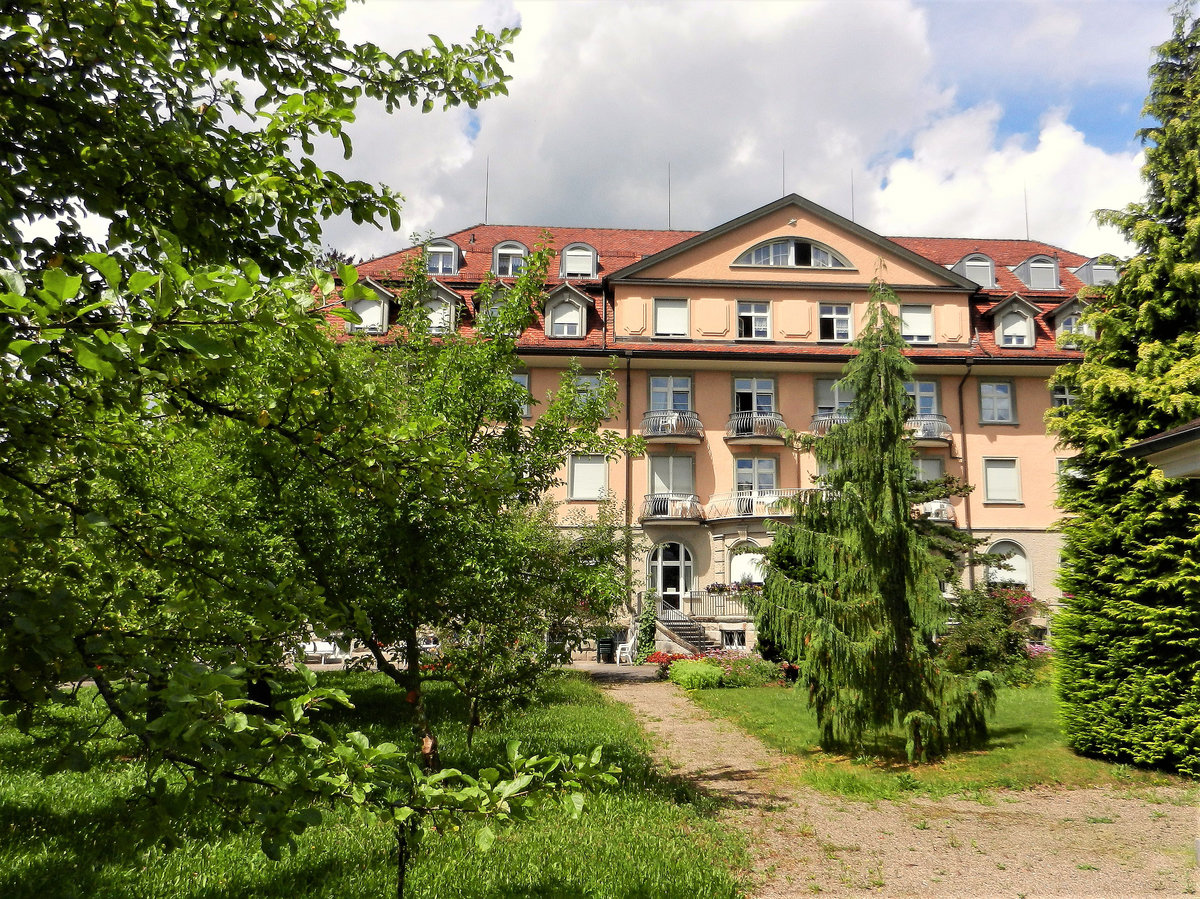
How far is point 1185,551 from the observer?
1030 cm

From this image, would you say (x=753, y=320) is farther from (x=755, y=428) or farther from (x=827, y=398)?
(x=755, y=428)

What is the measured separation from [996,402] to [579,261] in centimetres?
1722

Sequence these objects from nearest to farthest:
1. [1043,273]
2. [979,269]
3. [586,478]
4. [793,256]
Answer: [586,478]
[793,256]
[1043,273]
[979,269]

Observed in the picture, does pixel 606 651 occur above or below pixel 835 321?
below

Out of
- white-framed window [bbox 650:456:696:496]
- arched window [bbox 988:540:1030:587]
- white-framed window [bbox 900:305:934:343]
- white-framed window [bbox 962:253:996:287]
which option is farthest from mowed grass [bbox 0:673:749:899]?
white-framed window [bbox 962:253:996:287]

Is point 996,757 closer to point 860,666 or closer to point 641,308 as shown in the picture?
point 860,666

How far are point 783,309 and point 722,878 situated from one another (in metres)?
26.8

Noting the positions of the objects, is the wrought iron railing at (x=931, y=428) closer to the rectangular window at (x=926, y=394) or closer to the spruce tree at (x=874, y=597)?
the rectangular window at (x=926, y=394)

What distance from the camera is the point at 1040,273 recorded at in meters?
33.8

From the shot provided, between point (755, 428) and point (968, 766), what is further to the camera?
point (755, 428)

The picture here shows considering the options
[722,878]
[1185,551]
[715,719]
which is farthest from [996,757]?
[722,878]

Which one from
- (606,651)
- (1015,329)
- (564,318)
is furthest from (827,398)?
(606,651)

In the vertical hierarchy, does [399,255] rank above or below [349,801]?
above

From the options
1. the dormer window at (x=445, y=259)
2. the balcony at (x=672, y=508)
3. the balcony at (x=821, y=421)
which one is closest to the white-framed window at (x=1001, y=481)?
the balcony at (x=821, y=421)
